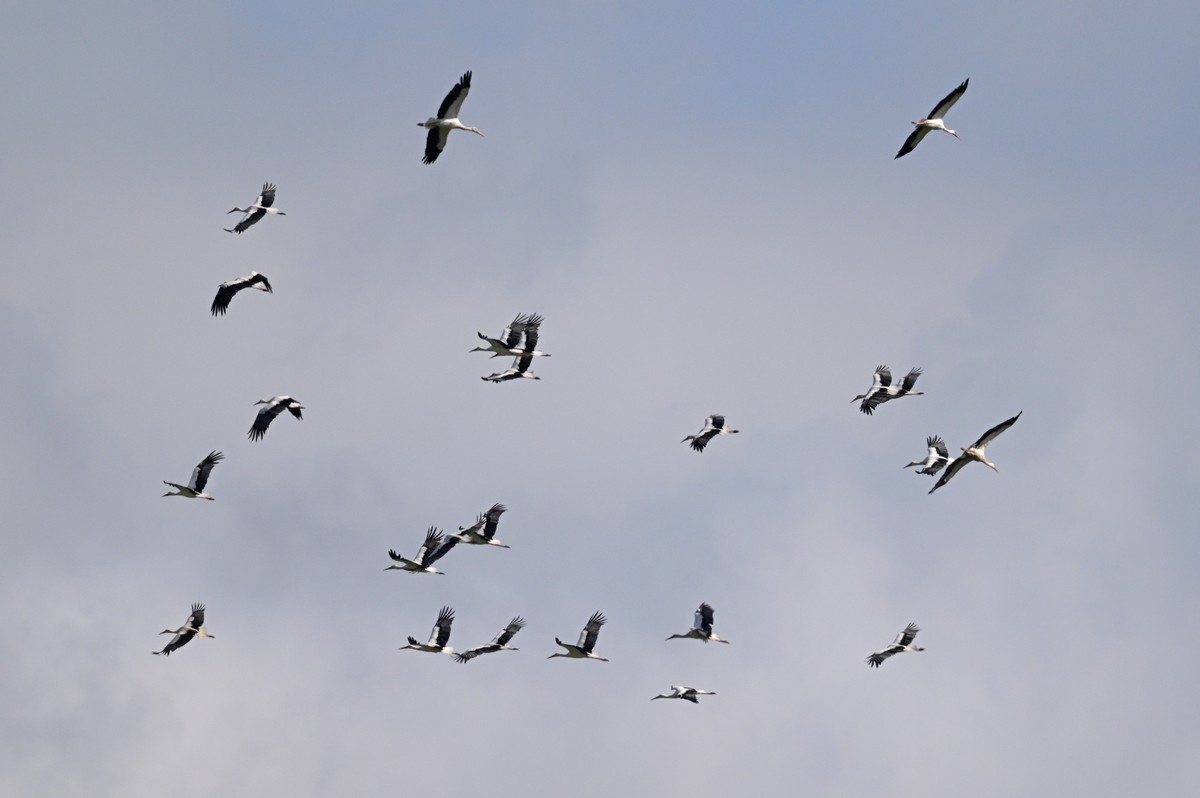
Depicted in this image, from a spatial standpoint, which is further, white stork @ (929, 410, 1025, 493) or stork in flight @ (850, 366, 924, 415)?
stork in flight @ (850, 366, 924, 415)

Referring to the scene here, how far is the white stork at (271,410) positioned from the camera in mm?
73125

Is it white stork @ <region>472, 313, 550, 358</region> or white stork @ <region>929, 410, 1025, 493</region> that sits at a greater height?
white stork @ <region>472, 313, 550, 358</region>

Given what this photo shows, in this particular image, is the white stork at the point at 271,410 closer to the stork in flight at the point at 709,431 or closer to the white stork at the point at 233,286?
the white stork at the point at 233,286

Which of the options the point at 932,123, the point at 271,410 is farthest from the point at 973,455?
the point at 271,410

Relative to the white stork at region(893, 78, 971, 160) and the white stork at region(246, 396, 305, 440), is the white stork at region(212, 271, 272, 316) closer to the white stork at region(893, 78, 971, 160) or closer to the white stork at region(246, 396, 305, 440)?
the white stork at region(246, 396, 305, 440)

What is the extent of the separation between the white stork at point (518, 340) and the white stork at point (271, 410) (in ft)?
26.0

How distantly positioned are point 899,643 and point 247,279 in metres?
29.6

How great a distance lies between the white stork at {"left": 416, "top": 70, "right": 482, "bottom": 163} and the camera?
67.1m

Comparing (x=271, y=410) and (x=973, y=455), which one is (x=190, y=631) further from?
(x=973, y=455)

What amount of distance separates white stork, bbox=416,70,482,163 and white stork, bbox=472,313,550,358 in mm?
10792

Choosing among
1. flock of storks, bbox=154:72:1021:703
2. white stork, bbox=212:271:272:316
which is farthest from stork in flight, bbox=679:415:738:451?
white stork, bbox=212:271:272:316

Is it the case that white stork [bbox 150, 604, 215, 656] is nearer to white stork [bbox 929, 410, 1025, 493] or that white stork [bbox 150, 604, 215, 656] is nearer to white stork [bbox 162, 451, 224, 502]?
white stork [bbox 162, 451, 224, 502]

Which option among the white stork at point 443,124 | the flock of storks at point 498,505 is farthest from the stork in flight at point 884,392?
the white stork at point 443,124

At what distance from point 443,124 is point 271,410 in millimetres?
12837
